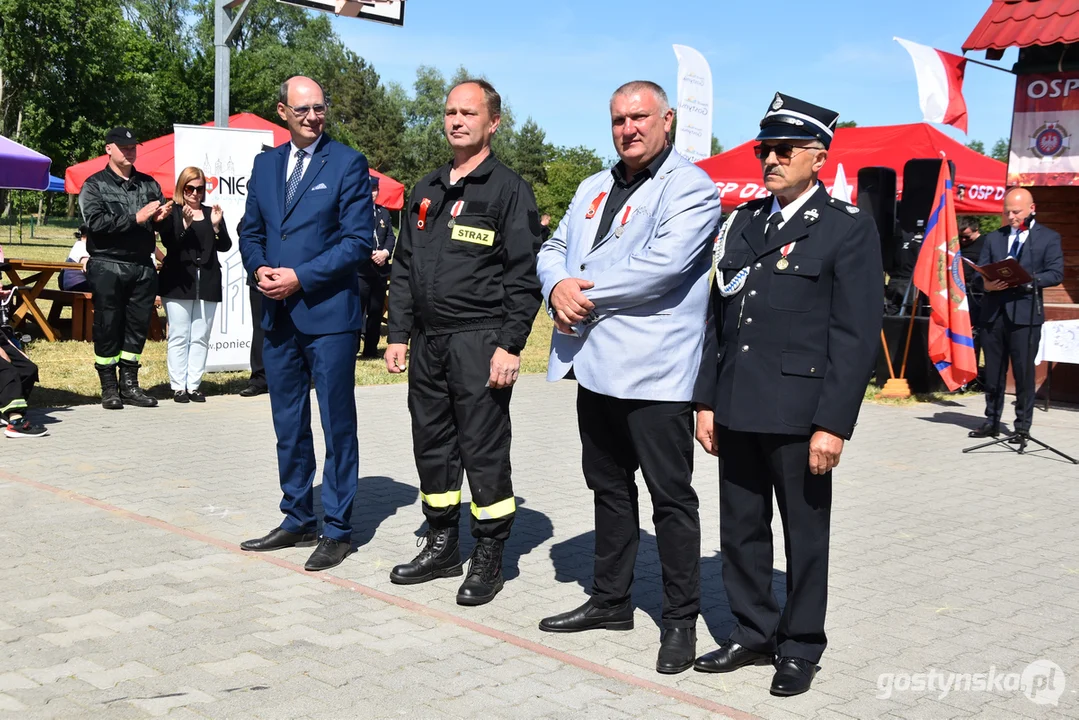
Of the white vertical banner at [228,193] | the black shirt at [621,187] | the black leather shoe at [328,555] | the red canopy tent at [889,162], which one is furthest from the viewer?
the red canopy tent at [889,162]

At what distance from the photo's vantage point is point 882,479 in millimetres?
8172

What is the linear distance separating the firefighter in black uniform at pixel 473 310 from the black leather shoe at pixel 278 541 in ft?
2.63

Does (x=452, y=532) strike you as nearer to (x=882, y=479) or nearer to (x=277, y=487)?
(x=277, y=487)

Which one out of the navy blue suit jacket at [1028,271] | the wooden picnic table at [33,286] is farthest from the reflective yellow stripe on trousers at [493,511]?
the wooden picnic table at [33,286]

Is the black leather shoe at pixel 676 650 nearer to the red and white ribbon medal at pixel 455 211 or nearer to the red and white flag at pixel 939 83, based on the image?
the red and white ribbon medal at pixel 455 211

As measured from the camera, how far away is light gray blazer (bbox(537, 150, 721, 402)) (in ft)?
13.7

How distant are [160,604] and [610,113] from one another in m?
2.82

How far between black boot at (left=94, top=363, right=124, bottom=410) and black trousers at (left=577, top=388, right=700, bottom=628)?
6555 mm

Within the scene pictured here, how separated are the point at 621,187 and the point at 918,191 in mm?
9187

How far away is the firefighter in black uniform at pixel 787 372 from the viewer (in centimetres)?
379

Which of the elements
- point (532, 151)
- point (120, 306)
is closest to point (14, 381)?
point (120, 306)

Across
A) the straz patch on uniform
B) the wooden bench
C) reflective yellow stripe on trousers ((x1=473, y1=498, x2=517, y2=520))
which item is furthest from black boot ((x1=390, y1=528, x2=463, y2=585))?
the wooden bench

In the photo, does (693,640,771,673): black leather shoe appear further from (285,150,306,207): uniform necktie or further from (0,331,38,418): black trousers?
(0,331,38,418): black trousers

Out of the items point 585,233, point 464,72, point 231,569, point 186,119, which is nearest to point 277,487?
point 231,569
